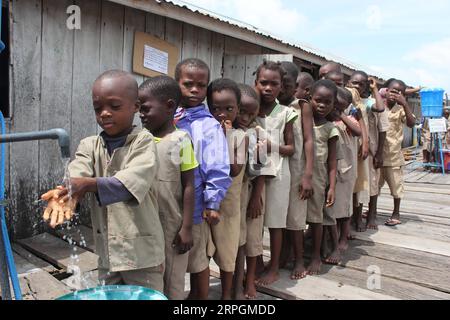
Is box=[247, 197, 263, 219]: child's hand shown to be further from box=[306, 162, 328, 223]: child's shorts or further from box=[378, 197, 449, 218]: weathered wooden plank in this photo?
box=[378, 197, 449, 218]: weathered wooden plank

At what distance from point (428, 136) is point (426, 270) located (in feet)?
25.2

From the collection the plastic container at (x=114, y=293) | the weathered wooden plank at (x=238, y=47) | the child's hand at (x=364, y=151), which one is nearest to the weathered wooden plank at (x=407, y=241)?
the child's hand at (x=364, y=151)

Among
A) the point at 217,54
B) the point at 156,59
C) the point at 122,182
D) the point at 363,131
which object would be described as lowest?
the point at 122,182

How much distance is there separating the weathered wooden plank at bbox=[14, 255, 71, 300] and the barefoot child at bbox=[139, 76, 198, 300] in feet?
2.94

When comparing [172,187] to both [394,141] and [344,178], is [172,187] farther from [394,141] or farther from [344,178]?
[394,141]

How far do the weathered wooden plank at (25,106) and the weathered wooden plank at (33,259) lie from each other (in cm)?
18

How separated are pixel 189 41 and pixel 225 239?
297cm

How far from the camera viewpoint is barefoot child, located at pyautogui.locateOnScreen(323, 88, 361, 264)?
11.2 ft

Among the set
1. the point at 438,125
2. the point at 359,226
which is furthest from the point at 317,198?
the point at 438,125

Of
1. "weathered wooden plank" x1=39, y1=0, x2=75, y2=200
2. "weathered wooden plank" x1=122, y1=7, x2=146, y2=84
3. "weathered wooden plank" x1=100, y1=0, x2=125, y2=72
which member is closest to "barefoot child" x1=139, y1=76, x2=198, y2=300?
"weathered wooden plank" x1=39, y1=0, x2=75, y2=200

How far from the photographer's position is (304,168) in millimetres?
3045

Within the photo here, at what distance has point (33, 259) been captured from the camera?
3049 millimetres

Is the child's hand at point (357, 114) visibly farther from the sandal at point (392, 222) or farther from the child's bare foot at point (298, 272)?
the child's bare foot at point (298, 272)
